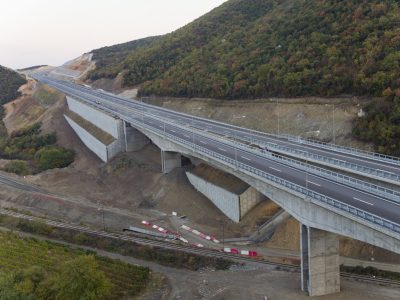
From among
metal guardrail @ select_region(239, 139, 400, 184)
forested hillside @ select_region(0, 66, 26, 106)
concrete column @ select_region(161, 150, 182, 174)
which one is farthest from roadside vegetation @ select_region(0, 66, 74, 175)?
metal guardrail @ select_region(239, 139, 400, 184)

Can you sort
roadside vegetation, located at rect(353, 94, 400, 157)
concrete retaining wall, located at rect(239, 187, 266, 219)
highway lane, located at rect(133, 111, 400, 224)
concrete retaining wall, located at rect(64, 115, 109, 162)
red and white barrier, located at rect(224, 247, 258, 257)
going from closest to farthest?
highway lane, located at rect(133, 111, 400, 224) → red and white barrier, located at rect(224, 247, 258, 257) → roadside vegetation, located at rect(353, 94, 400, 157) → concrete retaining wall, located at rect(239, 187, 266, 219) → concrete retaining wall, located at rect(64, 115, 109, 162)

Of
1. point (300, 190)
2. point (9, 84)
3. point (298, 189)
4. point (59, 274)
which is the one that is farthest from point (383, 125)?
point (9, 84)

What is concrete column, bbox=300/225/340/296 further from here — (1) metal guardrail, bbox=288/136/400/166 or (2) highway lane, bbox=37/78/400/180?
(1) metal guardrail, bbox=288/136/400/166

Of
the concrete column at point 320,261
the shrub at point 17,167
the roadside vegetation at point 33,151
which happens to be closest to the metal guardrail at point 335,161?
the concrete column at point 320,261

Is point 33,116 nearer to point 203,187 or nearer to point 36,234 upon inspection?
point 36,234

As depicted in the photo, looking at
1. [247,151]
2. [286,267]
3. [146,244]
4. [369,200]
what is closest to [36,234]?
[146,244]

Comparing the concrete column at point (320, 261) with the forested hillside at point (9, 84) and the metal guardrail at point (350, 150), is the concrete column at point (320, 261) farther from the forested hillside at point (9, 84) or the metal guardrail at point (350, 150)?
the forested hillside at point (9, 84)
